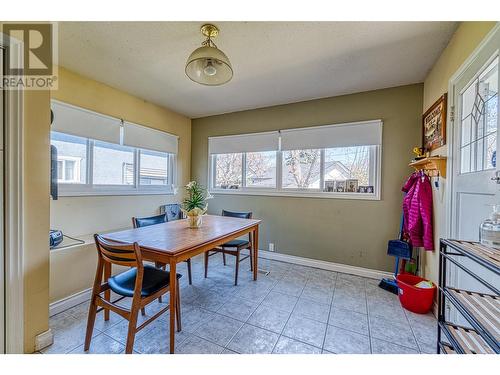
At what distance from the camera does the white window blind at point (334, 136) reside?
2797mm

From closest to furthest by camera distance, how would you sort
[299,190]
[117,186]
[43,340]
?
1. [43,340]
2. [117,186]
3. [299,190]

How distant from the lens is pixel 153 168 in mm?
3568

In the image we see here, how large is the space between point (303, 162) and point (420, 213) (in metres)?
1.57

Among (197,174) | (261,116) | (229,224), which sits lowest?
(229,224)

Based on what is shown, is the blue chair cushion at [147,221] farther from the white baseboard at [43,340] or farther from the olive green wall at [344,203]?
the olive green wall at [344,203]

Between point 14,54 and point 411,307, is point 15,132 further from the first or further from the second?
point 411,307

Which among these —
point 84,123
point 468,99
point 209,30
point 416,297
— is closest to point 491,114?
point 468,99

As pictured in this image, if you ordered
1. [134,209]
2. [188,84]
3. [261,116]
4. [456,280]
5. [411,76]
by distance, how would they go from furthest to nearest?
[261,116]
[134,209]
[188,84]
[411,76]
[456,280]

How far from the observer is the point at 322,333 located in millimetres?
1768

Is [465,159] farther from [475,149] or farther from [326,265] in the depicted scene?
[326,265]

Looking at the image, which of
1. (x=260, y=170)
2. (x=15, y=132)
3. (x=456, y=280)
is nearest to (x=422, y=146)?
(x=456, y=280)

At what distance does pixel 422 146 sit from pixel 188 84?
2915 millimetres
